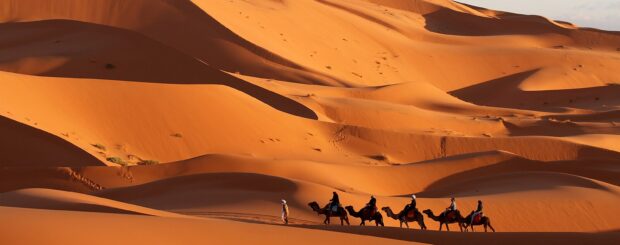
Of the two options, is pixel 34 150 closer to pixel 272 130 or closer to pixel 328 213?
pixel 272 130

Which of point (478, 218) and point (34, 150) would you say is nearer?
point (478, 218)

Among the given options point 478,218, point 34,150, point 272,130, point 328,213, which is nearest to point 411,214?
point 478,218

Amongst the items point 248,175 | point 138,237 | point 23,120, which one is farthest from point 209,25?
point 138,237

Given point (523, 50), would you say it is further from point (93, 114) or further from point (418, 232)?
point (418, 232)

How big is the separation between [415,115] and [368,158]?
7.72 meters

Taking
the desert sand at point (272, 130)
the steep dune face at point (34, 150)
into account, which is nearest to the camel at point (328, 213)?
the desert sand at point (272, 130)

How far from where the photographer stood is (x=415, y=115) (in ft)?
134

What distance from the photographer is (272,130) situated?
3359cm

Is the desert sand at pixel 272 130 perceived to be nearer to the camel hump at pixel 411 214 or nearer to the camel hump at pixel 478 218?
the camel hump at pixel 411 214

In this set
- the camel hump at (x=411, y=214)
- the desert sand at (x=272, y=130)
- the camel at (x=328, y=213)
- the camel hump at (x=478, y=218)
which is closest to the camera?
the desert sand at (x=272, y=130)

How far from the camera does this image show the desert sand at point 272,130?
58.5ft

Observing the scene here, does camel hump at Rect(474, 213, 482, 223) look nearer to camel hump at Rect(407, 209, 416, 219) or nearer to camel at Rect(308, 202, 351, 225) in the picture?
camel hump at Rect(407, 209, 416, 219)

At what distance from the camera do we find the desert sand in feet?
58.5

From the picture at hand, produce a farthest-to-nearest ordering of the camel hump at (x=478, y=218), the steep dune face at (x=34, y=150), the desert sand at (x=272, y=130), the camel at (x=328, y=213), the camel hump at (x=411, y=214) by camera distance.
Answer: the steep dune face at (x=34, y=150)
the camel at (x=328, y=213)
the camel hump at (x=411, y=214)
the camel hump at (x=478, y=218)
the desert sand at (x=272, y=130)
